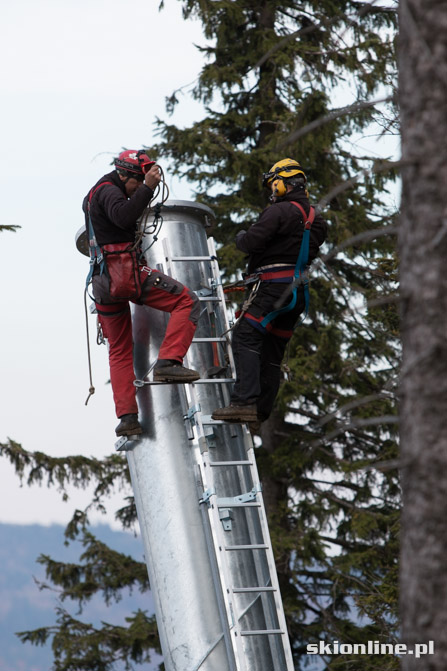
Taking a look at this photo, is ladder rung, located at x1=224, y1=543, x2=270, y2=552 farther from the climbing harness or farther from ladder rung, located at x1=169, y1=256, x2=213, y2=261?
ladder rung, located at x1=169, y1=256, x2=213, y2=261

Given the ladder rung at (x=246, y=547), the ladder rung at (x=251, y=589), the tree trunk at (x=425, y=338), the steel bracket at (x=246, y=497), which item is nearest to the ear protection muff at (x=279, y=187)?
the steel bracket at (x=246, y=497)

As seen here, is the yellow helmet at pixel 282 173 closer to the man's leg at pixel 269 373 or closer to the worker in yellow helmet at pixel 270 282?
the worker in yellow helmet at pixel 270 282

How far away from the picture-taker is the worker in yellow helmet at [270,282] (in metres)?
7.93

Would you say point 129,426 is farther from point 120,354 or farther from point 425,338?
point 425,338

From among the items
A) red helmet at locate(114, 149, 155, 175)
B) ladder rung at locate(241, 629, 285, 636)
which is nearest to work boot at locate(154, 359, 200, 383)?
red helmet at locate(114, 149, 155, 175)

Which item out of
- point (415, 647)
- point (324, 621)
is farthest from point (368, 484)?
point (415, 647)

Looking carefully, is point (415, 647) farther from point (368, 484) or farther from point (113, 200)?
point (368, 484)

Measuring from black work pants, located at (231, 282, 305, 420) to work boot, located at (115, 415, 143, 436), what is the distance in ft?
2.58

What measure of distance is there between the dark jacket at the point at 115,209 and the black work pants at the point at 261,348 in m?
1.15

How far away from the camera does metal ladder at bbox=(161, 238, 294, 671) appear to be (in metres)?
7.38

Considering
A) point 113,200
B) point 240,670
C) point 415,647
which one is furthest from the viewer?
point 113,200

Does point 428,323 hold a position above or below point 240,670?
above

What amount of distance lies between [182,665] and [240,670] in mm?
634

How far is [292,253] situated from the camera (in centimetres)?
821
